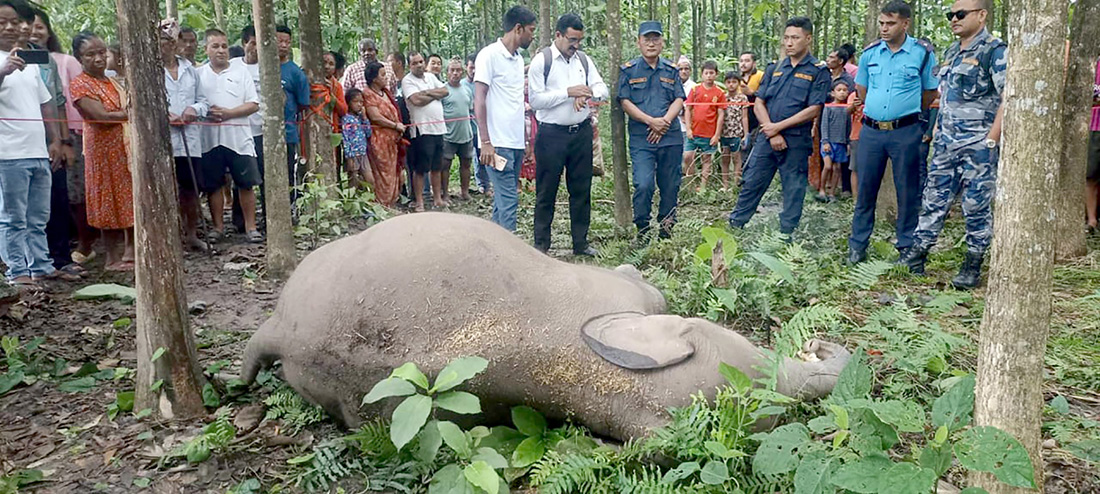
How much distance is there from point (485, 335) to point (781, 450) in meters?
1.26

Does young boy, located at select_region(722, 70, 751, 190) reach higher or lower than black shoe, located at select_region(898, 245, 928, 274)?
higher

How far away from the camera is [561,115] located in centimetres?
638

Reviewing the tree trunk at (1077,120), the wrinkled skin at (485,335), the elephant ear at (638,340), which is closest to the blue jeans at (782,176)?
the tree trunk at (1077,120)

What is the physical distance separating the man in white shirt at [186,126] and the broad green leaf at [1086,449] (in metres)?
6.77

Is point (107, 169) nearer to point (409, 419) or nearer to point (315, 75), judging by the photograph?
point (315, 75)

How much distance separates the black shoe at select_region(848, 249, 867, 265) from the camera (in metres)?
6.09

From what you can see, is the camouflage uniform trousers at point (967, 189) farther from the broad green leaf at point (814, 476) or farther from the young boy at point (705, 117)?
the young boy at point (705, 117)

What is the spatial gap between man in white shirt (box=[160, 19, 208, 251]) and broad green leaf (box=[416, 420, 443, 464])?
497 cm

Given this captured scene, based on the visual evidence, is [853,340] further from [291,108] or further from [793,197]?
[291,108]

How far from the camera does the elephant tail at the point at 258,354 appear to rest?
11.9 ft

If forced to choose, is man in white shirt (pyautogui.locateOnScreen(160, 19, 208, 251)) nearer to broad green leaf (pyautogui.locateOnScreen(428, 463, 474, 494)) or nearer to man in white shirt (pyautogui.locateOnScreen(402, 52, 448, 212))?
man in white shirt (pyautogui.locateOnScreen(402, 52, 448, 212))

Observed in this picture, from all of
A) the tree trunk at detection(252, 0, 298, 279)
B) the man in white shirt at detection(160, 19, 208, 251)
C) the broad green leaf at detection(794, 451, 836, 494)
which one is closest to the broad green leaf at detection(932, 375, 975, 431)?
the broad green leaf at detection(794, 451, 836, 494)

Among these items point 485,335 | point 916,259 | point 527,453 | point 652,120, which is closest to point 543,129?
point 652,120

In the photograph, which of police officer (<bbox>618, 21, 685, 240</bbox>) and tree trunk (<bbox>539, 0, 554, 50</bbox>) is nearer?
police officer (<bbox>618, 21, 685, 240</bbox>)
